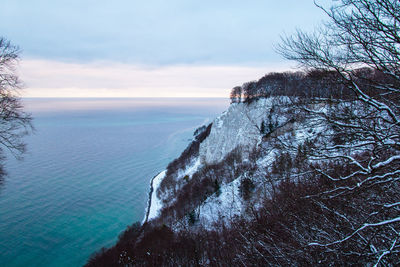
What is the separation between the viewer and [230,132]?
111 feet

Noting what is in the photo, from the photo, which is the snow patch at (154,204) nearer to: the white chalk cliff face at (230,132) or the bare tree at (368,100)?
the white chalk cliff face at (230,132)

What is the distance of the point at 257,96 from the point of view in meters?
32.3

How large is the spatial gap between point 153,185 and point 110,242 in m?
15.0

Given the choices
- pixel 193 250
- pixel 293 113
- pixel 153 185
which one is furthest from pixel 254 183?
pixel 153 185

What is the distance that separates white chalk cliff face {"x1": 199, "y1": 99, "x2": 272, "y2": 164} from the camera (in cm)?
3028

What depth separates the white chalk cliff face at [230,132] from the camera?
3028cm

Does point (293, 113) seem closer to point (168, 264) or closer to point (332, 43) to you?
point (332, 43)

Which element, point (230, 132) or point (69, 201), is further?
point (230, 132)

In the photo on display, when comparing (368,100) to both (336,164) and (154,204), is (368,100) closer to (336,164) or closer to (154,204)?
(336,164)

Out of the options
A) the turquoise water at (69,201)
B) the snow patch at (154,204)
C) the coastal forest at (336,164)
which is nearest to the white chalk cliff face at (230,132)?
the snow patch at (154,204)

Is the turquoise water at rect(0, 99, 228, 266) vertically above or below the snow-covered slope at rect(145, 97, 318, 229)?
below

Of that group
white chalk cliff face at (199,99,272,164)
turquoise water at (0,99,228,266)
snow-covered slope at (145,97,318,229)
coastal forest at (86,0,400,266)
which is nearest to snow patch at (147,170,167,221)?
snow-covered slope at (145,97,318,229)

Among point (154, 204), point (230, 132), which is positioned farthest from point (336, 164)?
point (230, 132)

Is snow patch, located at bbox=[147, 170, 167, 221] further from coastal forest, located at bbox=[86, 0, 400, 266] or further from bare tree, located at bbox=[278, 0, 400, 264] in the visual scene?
bare tree, located at bbox=[278, 0, 400, 264]
